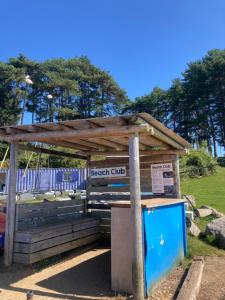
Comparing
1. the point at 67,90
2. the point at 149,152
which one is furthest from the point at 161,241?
the point at 67,90

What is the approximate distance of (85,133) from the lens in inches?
222

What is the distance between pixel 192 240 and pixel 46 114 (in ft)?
161

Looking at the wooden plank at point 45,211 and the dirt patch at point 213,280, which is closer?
the dirt patch at point 213,280

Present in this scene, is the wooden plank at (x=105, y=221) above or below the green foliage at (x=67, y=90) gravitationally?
below

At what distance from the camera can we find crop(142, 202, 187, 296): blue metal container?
4957 mm

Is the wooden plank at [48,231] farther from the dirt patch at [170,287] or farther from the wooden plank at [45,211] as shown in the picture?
the dirt patch at [170,287]

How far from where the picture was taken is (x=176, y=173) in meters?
8.03

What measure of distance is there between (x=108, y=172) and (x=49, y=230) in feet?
7.49

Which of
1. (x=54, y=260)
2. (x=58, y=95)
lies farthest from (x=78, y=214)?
(x=58, y=95)

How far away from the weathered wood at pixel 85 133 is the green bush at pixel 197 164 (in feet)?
66.0

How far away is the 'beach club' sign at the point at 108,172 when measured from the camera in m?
7.74

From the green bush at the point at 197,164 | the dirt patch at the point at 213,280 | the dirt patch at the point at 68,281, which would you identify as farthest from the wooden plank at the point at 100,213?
the green bush at the point at 197,164

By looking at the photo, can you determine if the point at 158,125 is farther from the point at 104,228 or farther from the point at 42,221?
the point at 104,228

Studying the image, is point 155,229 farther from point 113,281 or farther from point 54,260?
point 54,260
